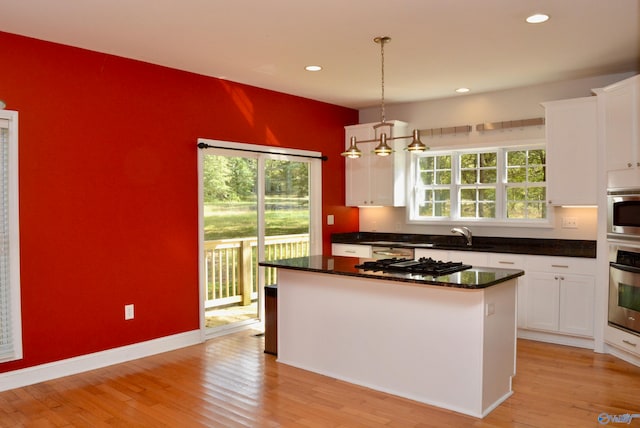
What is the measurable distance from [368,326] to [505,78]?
9.90ft

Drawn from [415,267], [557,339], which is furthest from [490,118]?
[415,267]

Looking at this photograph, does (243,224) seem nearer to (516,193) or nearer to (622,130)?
(516,193)

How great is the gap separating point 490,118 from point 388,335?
128 inches

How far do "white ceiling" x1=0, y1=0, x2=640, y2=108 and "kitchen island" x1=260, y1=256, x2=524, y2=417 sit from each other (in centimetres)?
176

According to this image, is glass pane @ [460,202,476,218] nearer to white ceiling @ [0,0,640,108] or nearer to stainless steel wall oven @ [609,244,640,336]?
white ceiling @ [0,0,640,108]

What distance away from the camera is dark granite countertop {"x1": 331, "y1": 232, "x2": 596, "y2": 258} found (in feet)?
16.4

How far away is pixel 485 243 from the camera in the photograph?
228 inches

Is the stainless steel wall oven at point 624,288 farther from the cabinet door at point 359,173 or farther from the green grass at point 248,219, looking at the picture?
the green grass at point 248,219

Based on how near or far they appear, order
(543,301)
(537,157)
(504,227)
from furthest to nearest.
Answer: (504,227), (537,157), (543,301)

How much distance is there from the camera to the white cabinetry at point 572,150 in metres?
4.70

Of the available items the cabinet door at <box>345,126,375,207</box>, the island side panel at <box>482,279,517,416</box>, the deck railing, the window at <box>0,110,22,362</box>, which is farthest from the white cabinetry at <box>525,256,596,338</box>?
the window at <box>0,110,22,362</box>

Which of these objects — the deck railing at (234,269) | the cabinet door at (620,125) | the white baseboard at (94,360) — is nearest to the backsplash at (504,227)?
the cabinet door at (620,125)

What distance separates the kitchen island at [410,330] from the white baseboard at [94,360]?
1.23 metres

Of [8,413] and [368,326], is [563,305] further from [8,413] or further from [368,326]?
[8,413]
